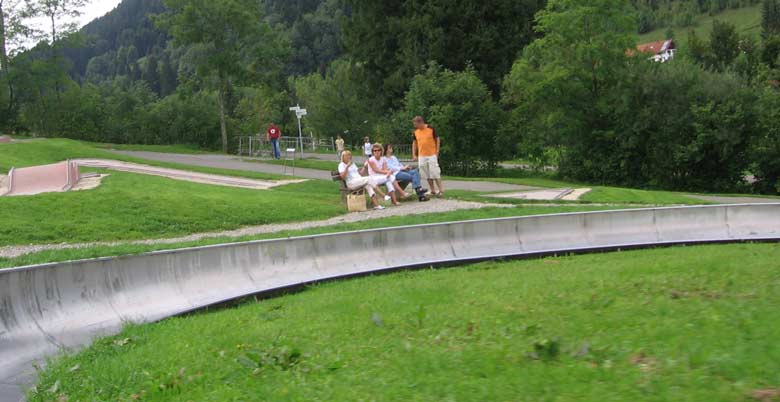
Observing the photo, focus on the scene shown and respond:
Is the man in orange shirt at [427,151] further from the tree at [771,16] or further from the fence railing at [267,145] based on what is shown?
the tree at [771,16]

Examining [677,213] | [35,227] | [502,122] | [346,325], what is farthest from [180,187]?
[502,122]

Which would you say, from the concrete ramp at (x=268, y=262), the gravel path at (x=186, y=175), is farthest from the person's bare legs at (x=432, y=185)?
the concrete ramp at (x=268, y=262)

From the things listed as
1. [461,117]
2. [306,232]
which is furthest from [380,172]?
[461,117]

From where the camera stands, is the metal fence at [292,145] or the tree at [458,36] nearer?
the metal fence at [292,145]

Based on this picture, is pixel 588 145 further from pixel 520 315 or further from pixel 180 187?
pixel 520 315

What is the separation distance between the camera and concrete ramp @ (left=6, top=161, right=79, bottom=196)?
19359 mm

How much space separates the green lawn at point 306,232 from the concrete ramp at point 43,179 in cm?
839

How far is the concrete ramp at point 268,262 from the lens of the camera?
8188mm

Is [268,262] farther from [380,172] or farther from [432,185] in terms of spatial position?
[432,185]

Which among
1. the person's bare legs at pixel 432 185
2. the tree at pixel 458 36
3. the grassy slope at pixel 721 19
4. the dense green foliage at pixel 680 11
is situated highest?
the dense green foliage at pixel 680 11

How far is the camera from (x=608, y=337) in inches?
225

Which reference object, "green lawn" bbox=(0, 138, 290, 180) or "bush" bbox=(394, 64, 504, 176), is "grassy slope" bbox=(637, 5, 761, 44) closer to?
"bush" bbox=(394, 64, 504, 176)

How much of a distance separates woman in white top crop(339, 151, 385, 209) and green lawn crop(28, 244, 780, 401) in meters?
8.96

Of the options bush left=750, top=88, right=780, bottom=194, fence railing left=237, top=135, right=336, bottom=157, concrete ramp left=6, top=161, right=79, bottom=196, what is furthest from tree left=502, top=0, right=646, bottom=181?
concrete ramp left=6, top=161, right=79, bottom=196
